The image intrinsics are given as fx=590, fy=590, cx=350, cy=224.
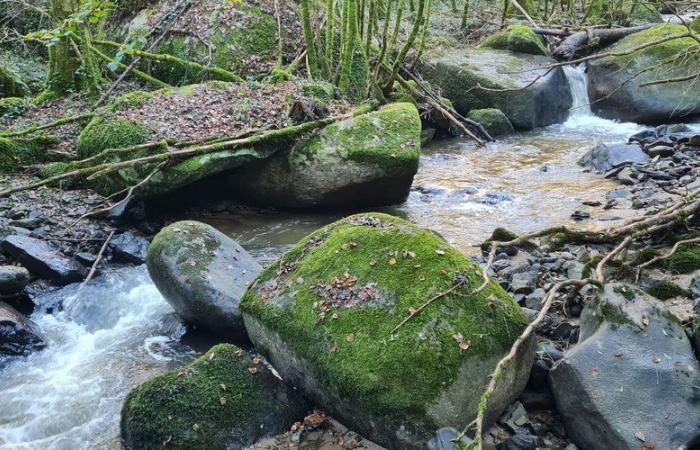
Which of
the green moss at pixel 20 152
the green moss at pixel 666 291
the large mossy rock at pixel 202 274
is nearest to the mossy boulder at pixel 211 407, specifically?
the large mossy rock at pixel 202 274

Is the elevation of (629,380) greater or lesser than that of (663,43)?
lesser

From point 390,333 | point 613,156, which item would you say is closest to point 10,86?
point 390,333

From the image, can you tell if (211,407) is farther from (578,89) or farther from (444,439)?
(578,89)

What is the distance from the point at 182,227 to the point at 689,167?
791 centimetres

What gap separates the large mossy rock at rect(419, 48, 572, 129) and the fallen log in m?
1.44

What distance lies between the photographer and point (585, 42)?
1666 cm

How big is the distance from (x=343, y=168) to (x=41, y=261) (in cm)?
414

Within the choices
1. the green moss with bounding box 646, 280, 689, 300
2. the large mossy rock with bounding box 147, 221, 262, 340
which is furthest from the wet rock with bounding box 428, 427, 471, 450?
the large mossy rock with bounding box 147, 221, 262, 340

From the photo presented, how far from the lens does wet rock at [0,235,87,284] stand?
22.9ft

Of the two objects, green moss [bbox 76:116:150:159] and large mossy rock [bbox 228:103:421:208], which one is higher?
green moss [bbox 76:116:150:159]

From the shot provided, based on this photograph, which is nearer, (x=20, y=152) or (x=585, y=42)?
(x=20, y=152)

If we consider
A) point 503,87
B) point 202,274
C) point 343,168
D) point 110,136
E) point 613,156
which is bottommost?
point 613,156

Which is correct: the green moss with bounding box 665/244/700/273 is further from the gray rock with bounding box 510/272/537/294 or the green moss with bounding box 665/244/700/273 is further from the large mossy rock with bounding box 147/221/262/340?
the large mossy rock with bounding box 147/221/262/340

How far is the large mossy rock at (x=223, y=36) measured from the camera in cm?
1316
